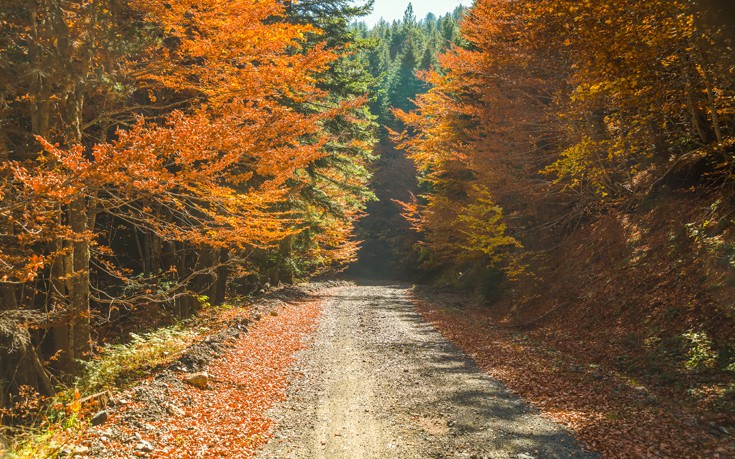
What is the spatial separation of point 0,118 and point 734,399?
14.5m

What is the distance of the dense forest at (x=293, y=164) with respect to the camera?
7617mm

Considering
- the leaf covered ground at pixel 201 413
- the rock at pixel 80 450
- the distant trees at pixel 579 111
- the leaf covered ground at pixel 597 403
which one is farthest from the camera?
the distant trees at pixel 579 111

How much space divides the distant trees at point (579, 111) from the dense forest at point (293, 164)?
67mm

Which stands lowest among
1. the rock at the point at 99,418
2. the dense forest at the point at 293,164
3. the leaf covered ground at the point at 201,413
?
the leaf covered ground at the point at 201,413

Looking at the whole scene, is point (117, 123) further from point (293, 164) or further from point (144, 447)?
point (144, 447)

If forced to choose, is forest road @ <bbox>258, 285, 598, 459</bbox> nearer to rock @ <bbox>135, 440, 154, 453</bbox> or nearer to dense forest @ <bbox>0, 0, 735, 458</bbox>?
rock @ <bbox>135, 440, 154, 453</bbox>

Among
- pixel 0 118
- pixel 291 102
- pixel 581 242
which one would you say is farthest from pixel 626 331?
pixel 0 118

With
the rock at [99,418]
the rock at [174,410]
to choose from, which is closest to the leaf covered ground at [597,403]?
the rock at [174,410]

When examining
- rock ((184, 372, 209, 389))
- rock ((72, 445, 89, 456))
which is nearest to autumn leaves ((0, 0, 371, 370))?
rock ((184, 372, 209, 389))

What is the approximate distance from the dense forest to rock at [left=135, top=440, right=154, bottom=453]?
2.68 m

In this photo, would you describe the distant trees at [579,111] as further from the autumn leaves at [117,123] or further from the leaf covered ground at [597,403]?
the autumn leaves at [117,123]

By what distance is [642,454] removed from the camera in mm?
5547

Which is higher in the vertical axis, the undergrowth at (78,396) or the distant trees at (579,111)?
the distant trees at (579,111)

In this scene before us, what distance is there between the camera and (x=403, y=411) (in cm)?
746
